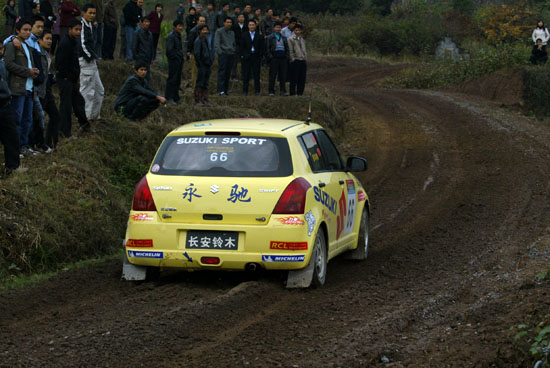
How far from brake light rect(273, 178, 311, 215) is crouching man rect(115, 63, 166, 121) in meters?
6.83

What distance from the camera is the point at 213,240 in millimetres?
8109

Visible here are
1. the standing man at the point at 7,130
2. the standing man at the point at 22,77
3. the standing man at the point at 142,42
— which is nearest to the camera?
the standing man at the point at 7,130

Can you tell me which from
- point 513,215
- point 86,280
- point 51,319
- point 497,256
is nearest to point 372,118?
point 513,215

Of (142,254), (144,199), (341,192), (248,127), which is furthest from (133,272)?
(341,192)

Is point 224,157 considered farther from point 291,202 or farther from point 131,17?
point 131,17

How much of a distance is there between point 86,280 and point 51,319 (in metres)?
1.77

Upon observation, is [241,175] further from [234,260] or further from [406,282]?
[406,282]

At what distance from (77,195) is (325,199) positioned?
4153 mm

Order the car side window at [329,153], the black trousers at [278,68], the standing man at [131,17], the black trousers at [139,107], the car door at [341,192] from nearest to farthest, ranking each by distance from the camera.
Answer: the car door at [341,192] → the car side window at [329,153] → the black trousers at [139,107] → the standing man at [131,17] → the black trousers at [278,68]

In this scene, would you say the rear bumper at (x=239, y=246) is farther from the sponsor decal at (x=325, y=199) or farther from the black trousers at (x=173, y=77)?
the black trousers at (x=173, y=77)

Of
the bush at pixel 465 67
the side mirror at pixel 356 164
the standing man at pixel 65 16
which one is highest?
the standing man at pixel 65 16

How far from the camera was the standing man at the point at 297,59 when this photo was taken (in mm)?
22781

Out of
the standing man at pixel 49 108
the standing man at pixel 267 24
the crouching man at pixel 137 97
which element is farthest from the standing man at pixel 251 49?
the standing man at pixel 49 108

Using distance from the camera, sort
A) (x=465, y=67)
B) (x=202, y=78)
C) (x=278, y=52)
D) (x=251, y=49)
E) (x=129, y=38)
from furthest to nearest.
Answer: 1. (x=465, y=67)
2. (x=278, y=52)
3. (x=251, y=49)
4. (x=129, y=38)
5. (x=202, y=78)
